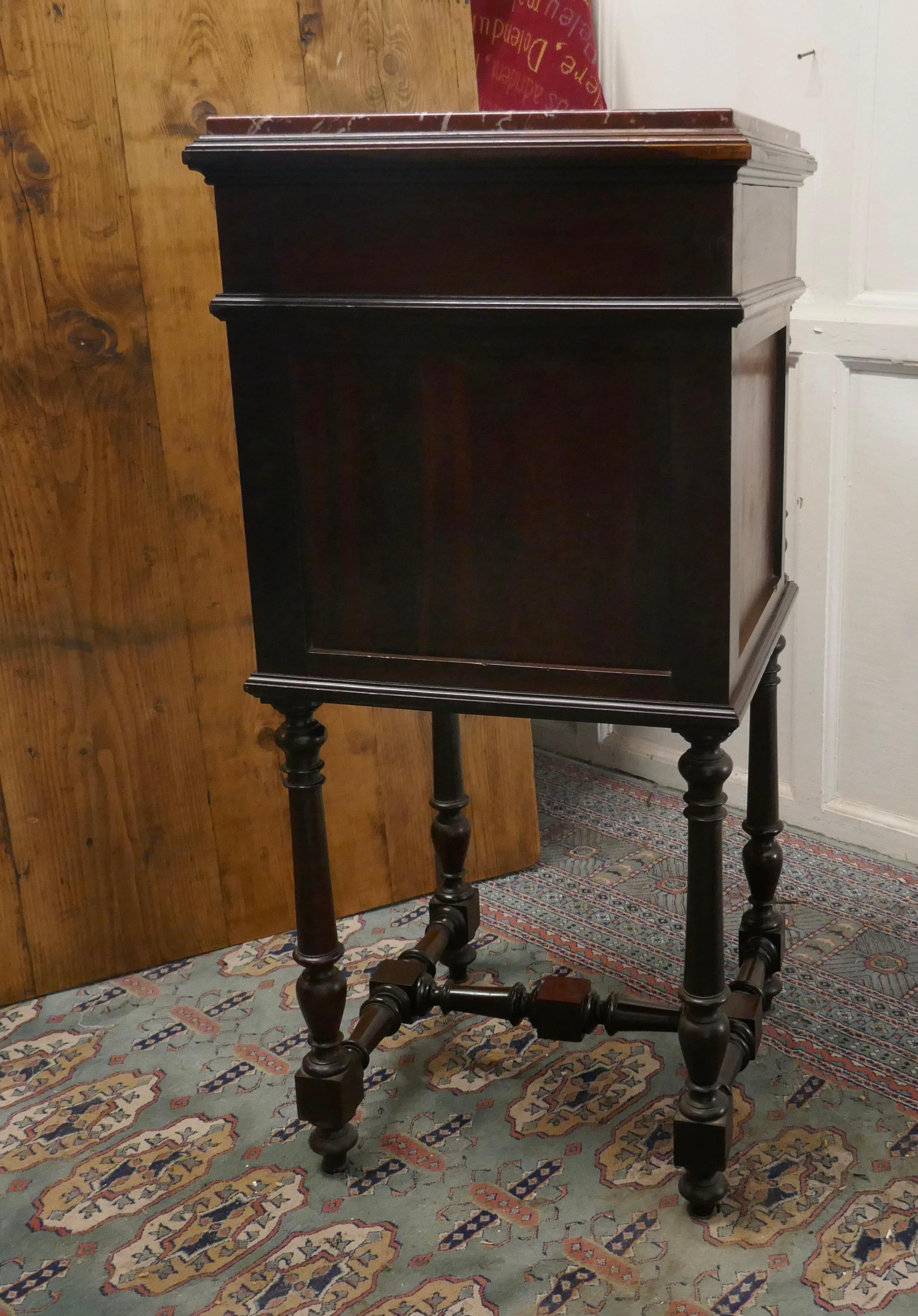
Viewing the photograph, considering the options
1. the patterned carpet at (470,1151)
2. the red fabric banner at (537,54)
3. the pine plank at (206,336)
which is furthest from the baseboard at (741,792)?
the red fabric banner at (537,54)

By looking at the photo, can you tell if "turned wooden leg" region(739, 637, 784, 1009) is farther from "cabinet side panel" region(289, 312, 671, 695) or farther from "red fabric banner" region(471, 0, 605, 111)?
"red fabric banner" region(471, 0, 605, 111)

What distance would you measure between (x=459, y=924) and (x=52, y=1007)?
723mm

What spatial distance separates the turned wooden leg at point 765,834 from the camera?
1.90m

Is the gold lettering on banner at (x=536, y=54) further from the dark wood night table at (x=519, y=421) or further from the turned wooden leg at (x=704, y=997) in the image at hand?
the turned wooden leg at (x=704, y=997)

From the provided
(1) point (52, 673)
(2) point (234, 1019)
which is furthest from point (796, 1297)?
(1) point (52, 673)

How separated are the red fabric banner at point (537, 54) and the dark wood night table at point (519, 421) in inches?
49.3

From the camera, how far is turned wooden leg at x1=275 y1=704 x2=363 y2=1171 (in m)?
1.65

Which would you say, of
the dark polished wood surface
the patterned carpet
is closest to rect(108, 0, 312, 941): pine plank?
the patterned carpet

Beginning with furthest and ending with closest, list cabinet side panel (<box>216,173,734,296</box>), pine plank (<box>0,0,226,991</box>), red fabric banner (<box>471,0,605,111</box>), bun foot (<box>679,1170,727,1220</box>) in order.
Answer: red fabric banner (<box>471,0,605,111</box>)
pine plank (<box>0,0,226,991</box>)
bun foot (<box>679,1170,727,1220</box>)
cabinet side panel (<box>216,173,734,296</box>)

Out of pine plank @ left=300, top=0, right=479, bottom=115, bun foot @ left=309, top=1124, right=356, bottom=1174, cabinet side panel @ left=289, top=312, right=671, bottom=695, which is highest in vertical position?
pine plank @ left=300, top=0, right=479, bottom=115

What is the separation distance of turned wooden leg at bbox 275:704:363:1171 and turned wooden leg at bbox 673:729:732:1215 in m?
0.45

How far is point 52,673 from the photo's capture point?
2.16 meters

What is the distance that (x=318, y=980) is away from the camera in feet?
5.66

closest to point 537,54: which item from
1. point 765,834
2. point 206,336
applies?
point 206,336
